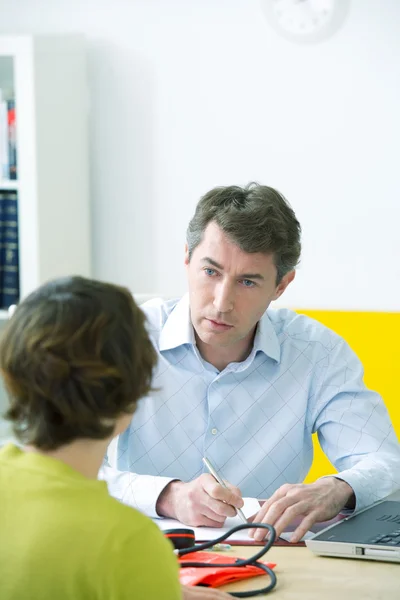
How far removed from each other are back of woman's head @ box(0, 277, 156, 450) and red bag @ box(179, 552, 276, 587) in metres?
0.30

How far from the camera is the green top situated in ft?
2.90

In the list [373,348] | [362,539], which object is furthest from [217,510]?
[373,348]

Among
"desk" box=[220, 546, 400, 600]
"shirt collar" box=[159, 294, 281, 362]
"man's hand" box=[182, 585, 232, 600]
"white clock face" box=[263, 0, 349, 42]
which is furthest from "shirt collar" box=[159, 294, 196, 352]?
"white clock face" box=[263, 0, 349, 42]

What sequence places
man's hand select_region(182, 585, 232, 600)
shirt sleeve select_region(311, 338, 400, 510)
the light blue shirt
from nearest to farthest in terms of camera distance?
man's hand select_region(182, 585, 232, 600), shirt sleeve select_region(311, 338, 400, 510), the light blue shirt

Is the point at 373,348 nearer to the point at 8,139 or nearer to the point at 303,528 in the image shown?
the point at 303,528

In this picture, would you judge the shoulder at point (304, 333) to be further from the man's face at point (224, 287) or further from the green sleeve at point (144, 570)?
the green sleeve at point (144, 570)

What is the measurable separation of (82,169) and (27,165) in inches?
11.0

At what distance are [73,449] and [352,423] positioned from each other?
97 cm

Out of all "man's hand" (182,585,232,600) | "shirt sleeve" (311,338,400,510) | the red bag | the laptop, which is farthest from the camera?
"shirt sleeve" (311,338,400,510)

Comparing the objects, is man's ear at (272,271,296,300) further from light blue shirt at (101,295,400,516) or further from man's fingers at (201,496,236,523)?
man's fingers at (201,496,236,523)

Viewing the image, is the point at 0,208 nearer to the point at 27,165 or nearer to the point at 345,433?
the point at 27,165

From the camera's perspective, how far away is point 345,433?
184cm

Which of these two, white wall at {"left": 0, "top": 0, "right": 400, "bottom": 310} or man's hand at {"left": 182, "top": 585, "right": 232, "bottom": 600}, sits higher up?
white wall at {"left": 0, "top": 0, "right": 400, "bottom": 310}

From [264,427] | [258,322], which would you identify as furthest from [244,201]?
[264,427]
